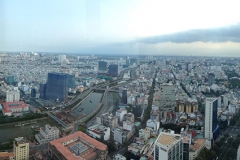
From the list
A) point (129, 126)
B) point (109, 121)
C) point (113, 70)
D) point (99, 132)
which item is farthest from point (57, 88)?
point (113, 70)

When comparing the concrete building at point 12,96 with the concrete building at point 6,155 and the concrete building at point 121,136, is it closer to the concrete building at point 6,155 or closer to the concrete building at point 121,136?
the concrete building at point 6,155

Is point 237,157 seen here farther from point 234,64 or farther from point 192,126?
point 234,64

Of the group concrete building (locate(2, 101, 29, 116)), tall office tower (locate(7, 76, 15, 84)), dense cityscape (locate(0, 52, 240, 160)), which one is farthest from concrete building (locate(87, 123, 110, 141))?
tall office tower (locate(7, 76, 15, 84))

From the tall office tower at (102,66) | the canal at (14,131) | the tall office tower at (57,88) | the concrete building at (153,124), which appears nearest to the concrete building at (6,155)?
the canal at (14,131)

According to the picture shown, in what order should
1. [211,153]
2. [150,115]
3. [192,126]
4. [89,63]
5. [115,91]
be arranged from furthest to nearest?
[89,63] < [115,91] < [150,115] < [192,126] < [211,153]

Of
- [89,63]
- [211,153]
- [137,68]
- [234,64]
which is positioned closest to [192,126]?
[211,153]

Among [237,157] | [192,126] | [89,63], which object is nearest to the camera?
[237,157]

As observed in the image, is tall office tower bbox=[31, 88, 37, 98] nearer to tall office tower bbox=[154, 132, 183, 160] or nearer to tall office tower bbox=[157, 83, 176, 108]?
tall office tower bbox=[157, 83, 176, 108]
